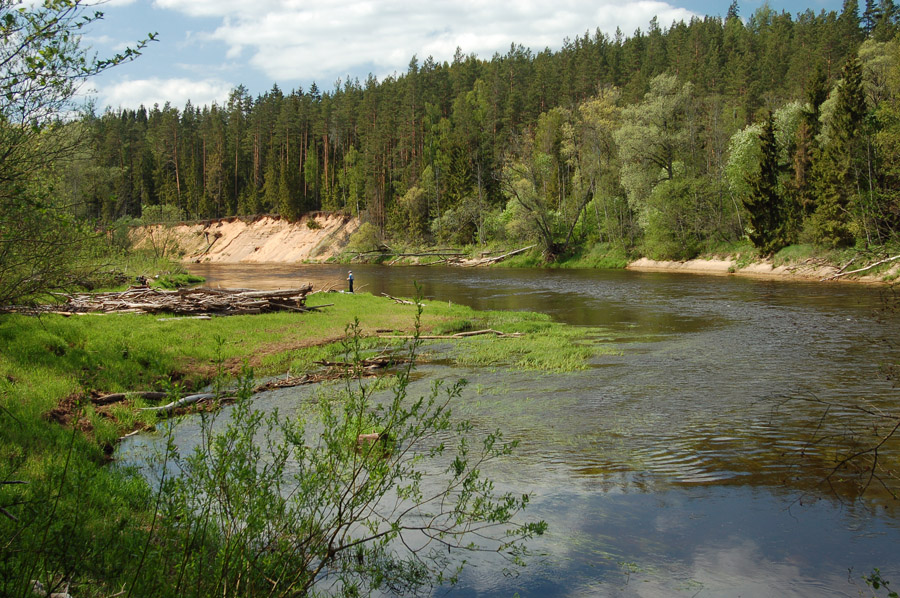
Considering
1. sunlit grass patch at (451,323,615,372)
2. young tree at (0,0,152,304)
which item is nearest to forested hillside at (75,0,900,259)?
young tree at (0,0,152,304)

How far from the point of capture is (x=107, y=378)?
1303 centimetres

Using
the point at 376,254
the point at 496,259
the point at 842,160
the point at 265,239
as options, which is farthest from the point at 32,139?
the point at 265,239

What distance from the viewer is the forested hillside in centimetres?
4569

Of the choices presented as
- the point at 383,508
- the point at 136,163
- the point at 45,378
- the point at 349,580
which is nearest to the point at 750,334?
the point at 383,508

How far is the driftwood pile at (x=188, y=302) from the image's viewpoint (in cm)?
2020

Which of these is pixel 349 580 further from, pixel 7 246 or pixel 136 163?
pixel 136 163

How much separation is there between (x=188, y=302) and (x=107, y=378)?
9.02m

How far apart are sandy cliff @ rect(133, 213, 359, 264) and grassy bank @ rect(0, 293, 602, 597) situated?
66.7 meters

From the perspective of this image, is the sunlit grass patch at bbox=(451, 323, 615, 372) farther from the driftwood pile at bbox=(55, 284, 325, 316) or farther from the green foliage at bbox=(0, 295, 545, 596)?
the driftwood pile at bbox=(55, 284, 325, 316)

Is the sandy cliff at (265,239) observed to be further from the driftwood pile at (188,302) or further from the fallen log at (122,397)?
the fallen log at (122,397)

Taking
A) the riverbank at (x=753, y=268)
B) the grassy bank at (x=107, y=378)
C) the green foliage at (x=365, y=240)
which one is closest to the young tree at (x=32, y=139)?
the grassy bank at (x=107, y=378)

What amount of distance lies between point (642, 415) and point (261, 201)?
100607 millimetres

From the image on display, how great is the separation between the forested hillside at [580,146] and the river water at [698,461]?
12.8 ft

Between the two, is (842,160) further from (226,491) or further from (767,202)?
(226,491)
